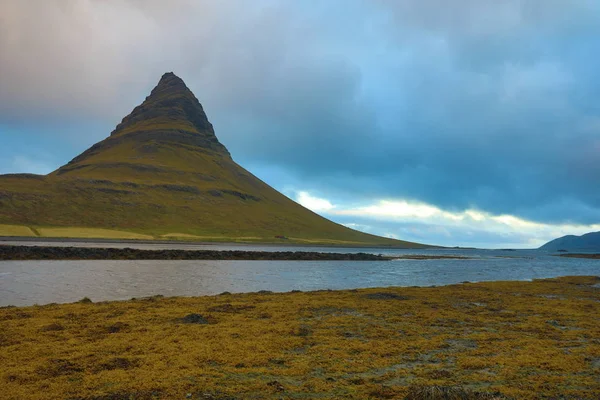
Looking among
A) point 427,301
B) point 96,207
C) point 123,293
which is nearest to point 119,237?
point 96,207

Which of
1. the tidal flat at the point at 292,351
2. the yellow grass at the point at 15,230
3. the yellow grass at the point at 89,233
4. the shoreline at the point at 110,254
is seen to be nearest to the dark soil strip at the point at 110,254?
the shoreline at the point at 110,254

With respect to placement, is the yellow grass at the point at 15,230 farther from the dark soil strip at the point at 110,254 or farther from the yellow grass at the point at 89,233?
the dark soil strip at the point at 110,254

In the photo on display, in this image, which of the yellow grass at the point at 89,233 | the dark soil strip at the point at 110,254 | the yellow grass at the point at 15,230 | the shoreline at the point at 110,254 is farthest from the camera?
the yellow grass at the point at 89,233

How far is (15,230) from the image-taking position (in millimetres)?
147500

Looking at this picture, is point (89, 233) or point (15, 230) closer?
point (15, 230)

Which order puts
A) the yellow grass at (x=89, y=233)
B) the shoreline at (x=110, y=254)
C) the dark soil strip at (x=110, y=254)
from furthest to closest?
the yellow grass at (x=89, y=233), the dark soil strip at (x=110, y=254), the shoreline at (x=110, y=254)

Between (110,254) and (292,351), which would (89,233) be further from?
(292,351)

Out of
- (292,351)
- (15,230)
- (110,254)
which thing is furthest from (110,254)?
(15,230)

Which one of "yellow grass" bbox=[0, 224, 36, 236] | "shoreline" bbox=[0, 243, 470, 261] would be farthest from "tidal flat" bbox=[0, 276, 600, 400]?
"yellow grass" bbox=[0, 224, 36, 236]

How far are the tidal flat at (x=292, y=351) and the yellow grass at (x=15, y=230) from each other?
465 feet

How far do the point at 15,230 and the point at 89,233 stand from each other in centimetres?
2371

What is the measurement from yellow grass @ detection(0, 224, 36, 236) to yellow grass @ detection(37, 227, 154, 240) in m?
3.74

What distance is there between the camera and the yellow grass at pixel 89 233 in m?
147

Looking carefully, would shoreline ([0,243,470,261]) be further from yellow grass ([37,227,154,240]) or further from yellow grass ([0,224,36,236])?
yellow grass ([0,224,36,236])
